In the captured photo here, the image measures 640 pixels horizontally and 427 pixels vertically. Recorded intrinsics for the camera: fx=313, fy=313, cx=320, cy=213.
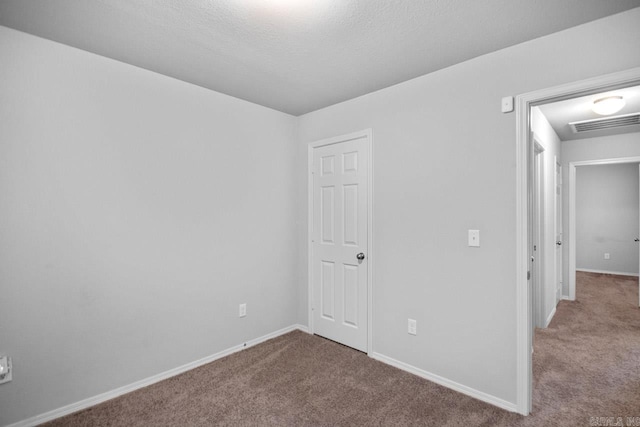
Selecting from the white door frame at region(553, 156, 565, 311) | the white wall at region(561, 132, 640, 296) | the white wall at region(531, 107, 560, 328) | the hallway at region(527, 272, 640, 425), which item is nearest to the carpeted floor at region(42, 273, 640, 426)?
the hallway at region(527, 272, 640, 425)

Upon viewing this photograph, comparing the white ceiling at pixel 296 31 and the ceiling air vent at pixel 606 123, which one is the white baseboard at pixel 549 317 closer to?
the ceiling air vent at pixel 606 123

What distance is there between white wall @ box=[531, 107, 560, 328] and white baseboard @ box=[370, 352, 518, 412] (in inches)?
75.3

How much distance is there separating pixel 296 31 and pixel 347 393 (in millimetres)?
2515

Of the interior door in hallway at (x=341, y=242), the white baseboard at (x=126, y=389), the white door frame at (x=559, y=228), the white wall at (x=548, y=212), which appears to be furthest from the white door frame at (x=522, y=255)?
the white door frame at (x=559, y=228)

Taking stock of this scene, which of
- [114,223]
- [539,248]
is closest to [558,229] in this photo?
[539,248]

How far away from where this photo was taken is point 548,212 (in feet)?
12.7

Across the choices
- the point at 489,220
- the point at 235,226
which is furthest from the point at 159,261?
the point at 489,220

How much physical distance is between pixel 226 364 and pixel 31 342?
1.38m

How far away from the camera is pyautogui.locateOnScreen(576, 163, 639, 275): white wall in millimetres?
6309

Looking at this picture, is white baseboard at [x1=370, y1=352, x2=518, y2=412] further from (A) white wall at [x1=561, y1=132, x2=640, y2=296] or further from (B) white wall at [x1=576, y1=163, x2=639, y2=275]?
(B) white wall at [x1=576, y1=163, x2=639, y2=275]

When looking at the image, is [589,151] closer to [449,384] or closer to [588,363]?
[588,363]

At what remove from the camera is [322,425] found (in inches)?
78.5

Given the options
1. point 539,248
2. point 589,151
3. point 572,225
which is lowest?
point 539,248

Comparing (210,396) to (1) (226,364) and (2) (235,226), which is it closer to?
(1) (226,364)
